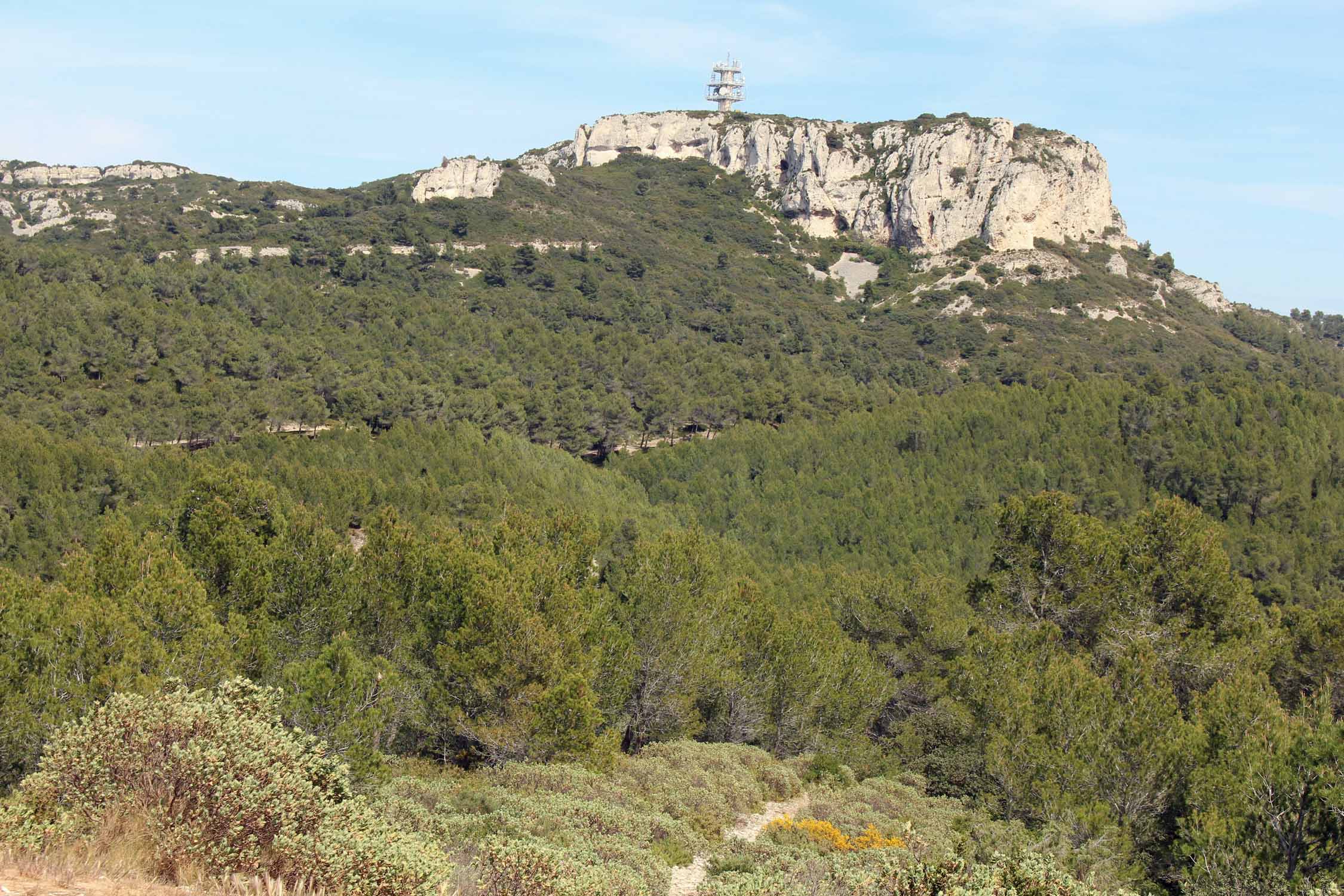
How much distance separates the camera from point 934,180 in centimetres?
10762

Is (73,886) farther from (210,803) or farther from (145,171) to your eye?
(145,171)

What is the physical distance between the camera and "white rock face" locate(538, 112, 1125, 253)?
4146 inches

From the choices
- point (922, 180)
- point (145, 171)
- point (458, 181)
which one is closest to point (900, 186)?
point (922, 180)

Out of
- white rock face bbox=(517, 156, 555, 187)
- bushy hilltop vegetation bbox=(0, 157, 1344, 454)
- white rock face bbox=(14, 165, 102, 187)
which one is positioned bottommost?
bushy hilltop vegetation bbox=(0, 157, 1344, 454)

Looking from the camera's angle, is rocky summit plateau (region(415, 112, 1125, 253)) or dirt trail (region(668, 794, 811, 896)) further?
rocky summit plateau (region(415, 112, 1125, 253))

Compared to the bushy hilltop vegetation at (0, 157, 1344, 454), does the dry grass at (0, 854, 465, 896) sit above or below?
below

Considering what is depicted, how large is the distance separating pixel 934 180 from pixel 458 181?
5115cm

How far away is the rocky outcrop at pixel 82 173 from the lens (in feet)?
381

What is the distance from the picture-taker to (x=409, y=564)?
23.5 meters

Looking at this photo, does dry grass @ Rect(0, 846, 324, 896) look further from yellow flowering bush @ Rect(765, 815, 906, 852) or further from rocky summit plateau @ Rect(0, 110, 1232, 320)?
rocky summit plateau @ Rect(0, 110, 1232, 320)

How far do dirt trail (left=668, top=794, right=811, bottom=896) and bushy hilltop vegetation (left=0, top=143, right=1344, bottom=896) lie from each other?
0.29 meters

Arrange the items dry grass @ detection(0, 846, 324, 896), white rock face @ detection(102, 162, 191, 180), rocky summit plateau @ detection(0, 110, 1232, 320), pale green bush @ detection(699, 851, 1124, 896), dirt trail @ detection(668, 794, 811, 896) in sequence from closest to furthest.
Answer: dry grass @ detection(0, 846, 324, 896) < pale green bush @ detection(699, 851, 1124, 896) < dirt trail @ detection(668, 794, 811, 896) < rocky summit plateau @ detection(0, 110, 1232, 320) < white rock face @ detection(102, 162, 191, 180)

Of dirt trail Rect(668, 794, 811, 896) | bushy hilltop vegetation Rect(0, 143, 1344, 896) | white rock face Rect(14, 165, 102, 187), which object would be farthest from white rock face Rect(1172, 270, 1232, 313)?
white rock face Rect(14, 165, 102, 187)

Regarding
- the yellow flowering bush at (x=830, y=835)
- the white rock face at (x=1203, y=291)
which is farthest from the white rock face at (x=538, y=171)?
the yellow flowering bush at (x=830, y=835)
